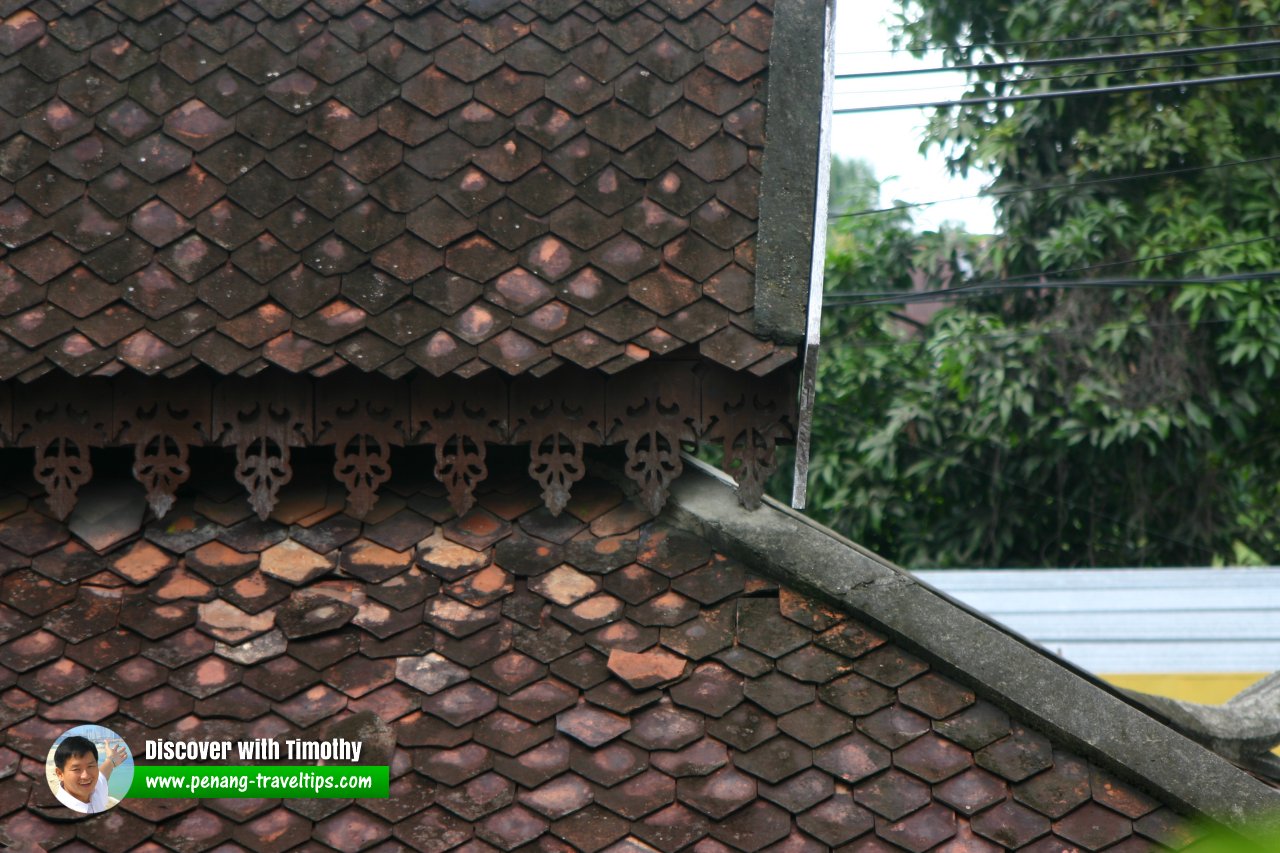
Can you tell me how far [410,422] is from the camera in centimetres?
437

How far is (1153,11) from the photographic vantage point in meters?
12.1

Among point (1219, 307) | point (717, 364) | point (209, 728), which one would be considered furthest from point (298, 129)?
point (1219, 307)

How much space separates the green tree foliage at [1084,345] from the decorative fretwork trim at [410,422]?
7.94 metres

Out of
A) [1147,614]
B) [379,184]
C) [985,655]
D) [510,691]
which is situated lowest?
[1147,614]

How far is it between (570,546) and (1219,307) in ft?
29.2

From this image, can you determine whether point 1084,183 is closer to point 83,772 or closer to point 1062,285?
point 1062,285

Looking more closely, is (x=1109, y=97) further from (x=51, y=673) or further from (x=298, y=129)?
(x=51, y=673)

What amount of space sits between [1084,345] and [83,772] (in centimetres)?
1033

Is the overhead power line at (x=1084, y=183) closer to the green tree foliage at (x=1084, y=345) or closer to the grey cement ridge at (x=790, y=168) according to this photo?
the green tree foliage at (x=1084, y=345)

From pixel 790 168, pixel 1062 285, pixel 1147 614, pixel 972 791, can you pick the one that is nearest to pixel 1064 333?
pixel 1062 285

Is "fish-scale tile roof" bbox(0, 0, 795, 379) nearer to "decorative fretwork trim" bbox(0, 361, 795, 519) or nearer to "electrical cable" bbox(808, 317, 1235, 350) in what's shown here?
"decorative fretwork trim" bbox(0, 361, 795, 519)

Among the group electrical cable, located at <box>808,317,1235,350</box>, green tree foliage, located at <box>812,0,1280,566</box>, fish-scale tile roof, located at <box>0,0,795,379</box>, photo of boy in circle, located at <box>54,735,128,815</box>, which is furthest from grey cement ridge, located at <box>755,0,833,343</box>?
electrical cable, located at <box>808,317,1235,350</box>

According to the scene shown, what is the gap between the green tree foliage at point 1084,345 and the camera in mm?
11844

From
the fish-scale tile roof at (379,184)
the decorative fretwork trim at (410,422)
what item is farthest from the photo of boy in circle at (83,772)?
the fish-scale tile roof at (379,184)
